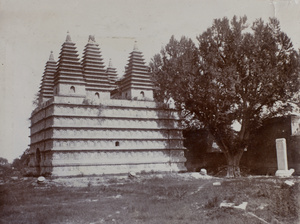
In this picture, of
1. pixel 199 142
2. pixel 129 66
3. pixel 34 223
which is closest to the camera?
pixel 34 223

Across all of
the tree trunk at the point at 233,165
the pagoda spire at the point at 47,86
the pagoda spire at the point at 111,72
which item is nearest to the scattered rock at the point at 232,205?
the tree trunk at the point at 233,165

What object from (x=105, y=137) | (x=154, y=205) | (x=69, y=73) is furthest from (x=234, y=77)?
(x=154, y=205)

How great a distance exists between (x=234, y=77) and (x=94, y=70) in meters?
10.0

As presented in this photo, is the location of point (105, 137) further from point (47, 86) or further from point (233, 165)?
point (233, 165)

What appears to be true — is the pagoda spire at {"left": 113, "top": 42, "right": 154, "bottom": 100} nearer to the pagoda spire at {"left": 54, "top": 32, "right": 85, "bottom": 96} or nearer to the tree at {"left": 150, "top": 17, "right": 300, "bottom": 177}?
the tree at {"left": 150, "top": 17, "right": 300, "bottom": 177}

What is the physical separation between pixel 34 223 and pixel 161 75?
18.6 metres

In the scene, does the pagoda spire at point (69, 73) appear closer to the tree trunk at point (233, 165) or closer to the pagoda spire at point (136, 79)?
the pagoda spire at point (136, 79)

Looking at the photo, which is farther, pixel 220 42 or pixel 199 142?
pixel 199 142

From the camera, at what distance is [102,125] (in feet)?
78.1

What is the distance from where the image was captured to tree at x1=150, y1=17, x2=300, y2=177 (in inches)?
873

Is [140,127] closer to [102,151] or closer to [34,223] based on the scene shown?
[102,151]

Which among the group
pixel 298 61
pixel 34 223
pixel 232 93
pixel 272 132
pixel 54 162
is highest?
pixel 298 61

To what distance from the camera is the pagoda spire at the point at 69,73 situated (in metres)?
23.9

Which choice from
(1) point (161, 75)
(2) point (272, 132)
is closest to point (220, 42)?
(1) point (161, 75)
